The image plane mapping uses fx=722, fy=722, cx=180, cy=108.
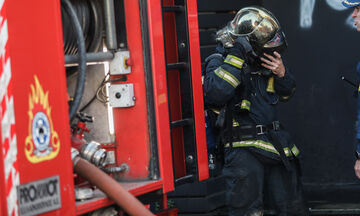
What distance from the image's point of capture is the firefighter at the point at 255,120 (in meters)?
5.23

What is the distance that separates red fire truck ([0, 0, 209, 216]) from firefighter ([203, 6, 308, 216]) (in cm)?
76

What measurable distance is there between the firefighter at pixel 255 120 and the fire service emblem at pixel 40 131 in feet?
6.48

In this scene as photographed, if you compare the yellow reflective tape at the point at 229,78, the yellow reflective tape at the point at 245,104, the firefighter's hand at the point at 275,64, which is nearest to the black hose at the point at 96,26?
the yellow reflective tape at the point at 229,78

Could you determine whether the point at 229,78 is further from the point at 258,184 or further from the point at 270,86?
the point at 258,184

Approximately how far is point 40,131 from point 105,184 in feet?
1.83

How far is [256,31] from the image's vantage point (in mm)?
5340

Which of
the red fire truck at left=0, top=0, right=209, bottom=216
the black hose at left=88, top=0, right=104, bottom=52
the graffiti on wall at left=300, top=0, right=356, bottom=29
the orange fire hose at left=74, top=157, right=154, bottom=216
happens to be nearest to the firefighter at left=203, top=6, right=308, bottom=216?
the red fire truck at left=0, top=0, right=209, bottom=216

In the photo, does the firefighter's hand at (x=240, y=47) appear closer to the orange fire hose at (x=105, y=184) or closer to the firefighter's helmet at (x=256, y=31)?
the firefighter's helmet at (x=256, y=31)

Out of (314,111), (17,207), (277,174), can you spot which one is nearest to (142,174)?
(17,207)

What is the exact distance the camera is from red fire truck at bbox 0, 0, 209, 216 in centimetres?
317

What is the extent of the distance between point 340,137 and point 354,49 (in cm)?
88

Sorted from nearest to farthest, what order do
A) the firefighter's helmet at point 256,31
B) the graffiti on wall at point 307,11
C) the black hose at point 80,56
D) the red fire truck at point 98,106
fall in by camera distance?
the red fire truck at point 98,106 < the black hose at point 80,56 < the firefighter's helmet at point 256,31 < the graffiti on wall at point 307,11

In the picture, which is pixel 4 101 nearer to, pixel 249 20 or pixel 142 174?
pixel 142 174

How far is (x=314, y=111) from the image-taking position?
7.28 m
